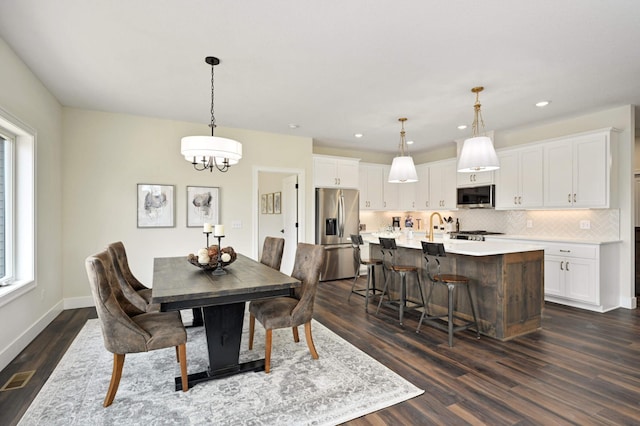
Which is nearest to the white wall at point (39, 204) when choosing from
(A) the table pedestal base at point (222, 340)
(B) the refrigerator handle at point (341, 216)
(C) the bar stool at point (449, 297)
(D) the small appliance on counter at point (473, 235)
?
(A) the table pedestal base at point (222, 340)

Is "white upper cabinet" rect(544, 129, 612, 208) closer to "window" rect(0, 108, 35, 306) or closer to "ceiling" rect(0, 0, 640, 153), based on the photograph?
"ceiling" rect(0, 0, 640, 153)

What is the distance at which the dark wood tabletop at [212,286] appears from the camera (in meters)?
2.09

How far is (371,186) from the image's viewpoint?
23.3ft

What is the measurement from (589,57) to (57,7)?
4206mm

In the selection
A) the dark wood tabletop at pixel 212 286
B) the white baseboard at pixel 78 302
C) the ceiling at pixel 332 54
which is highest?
the ceiling at pixel 332 54

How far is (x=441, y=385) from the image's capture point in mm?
2369

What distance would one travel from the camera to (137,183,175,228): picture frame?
468cm

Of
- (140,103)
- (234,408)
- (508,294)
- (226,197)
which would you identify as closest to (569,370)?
(508,294)

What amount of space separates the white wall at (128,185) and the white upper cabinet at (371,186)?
2.60 meters

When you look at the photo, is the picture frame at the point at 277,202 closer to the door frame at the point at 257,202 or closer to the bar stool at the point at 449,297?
the door frame at the point at 257,202

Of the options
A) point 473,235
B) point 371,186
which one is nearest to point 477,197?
point 473,235

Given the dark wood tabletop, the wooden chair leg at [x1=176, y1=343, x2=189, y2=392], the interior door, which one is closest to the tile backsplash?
the interior door

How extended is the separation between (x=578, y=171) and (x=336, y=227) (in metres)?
3.77

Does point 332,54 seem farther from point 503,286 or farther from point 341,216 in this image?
point 341,216
